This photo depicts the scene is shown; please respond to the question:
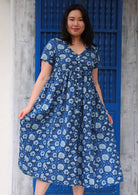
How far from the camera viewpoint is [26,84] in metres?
3.01

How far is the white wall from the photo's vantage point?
3139 mm

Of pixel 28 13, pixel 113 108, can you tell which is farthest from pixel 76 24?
pixel 113 108

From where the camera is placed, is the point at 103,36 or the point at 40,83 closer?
the point at 40,83

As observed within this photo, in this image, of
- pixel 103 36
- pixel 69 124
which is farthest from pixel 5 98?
pixel 103 36

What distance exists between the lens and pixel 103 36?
9.89ft

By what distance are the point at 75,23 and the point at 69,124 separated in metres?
0.80

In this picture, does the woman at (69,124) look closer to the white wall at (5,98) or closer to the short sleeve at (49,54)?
the short sleeve at (49,54)

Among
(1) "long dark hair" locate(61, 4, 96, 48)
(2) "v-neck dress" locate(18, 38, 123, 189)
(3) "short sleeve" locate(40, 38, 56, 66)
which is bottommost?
(2) "v-neck dress" locate(18, 38, 123, 189)

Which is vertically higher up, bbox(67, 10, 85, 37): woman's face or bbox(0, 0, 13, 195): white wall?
bbox(67, 10, 85, 37): woman's face

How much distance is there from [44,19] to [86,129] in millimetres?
1180

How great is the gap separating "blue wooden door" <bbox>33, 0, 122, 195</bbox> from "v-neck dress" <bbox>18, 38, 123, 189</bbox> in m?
0.50

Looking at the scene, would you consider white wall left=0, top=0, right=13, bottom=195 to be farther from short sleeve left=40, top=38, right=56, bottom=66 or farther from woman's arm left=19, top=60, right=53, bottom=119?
short sleeve left=40, top=38, right=56, bottom=66

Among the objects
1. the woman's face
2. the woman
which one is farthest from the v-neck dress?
the woman's face

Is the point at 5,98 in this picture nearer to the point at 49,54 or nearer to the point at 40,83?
the point at 40,83
